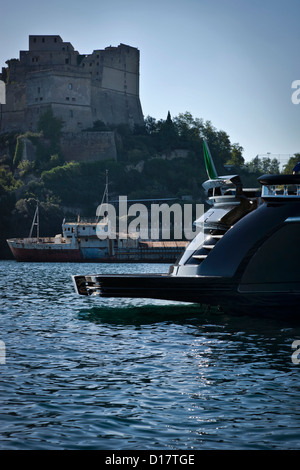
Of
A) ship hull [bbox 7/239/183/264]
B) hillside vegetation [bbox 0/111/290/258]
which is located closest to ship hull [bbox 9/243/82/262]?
ship hull [bbox 7/239/183/264]

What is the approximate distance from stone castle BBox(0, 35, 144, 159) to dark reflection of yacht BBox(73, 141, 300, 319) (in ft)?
373

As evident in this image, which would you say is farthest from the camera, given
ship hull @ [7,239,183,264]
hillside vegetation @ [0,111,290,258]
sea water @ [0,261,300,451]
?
hillside vegetation @ [0,111,290,258]

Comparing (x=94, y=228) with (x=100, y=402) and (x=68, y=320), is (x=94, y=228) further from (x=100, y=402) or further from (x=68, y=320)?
(x=100, y=402)

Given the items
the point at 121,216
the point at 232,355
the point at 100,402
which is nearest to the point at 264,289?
the point at 232,355

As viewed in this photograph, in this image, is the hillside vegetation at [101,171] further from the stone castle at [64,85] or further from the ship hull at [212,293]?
the ship hull at [212,293]

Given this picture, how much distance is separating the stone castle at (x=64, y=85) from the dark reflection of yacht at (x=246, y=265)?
113671mm

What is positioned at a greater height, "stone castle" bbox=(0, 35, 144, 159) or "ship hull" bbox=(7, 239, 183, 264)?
"stone castle" bbox=(0, 35, 144, 159)

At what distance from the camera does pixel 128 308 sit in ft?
78.0

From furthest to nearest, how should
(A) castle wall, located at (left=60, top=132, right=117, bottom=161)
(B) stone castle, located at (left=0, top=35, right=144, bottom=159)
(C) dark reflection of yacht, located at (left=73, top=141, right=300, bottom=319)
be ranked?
(A) castle wall, located at (left=60, top=132, right=117, bottom=161) < (B) stone castle, located at (left=0, top=35, right=144, bottom=159) < (C) dark reflection of yacht, located at (left=73, top=141, right=300, bottom=319)

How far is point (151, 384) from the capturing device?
1170 centimetres

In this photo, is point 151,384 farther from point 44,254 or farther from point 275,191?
point 44,254

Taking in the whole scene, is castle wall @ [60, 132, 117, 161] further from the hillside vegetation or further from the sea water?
the sea water

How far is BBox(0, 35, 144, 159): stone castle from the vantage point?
130m

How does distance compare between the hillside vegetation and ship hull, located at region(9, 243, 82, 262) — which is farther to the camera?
the hillside vegetation
